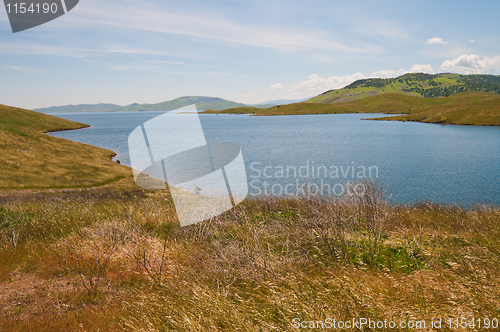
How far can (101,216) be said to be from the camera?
481 inches

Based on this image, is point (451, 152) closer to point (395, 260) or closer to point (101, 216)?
point (395, 260)

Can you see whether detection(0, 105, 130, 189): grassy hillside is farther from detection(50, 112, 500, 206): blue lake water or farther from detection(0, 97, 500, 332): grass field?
detection(0, 97, 500, 332): grass field

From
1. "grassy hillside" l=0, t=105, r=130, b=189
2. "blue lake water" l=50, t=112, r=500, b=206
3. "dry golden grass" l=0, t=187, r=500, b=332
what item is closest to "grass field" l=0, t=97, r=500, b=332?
"dry golden grass" l=0, t=187, r=500, b=332

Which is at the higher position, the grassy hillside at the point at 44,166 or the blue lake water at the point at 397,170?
the grassy hillside at the point at 44,166

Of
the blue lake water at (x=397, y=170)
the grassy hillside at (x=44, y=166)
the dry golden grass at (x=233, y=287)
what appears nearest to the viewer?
the dry golden grass at (x=233, y=287)

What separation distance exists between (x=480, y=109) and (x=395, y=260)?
14442cm

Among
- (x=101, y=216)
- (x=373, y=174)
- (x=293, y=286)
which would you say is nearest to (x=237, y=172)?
(x=373, y=174)

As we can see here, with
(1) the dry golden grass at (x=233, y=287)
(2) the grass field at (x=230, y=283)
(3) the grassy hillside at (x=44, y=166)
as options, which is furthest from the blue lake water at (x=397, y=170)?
(3) the grassy hillside at (x=44, y=166)

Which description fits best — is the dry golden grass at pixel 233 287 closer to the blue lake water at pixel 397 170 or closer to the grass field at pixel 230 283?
the grass field at pixel 230 283

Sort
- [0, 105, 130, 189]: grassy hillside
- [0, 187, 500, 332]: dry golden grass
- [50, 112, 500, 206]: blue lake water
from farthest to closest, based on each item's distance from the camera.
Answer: [0, 105, 130, 189]: grassy hillside < [50, 112, 500, 206]: blue lake water < [0, 187, 500, 332]: dry golden grass

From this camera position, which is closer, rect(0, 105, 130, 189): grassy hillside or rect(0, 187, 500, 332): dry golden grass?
rect(0, 187, 500, 332): dry golden grass

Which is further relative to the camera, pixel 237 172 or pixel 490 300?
pixel 237 172

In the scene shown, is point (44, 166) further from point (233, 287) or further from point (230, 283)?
point (233, 287)

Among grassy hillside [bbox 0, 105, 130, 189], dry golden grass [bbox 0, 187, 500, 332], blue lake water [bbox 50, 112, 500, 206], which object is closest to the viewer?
dry golden grass [bbox 0, 187, 500, 332]
